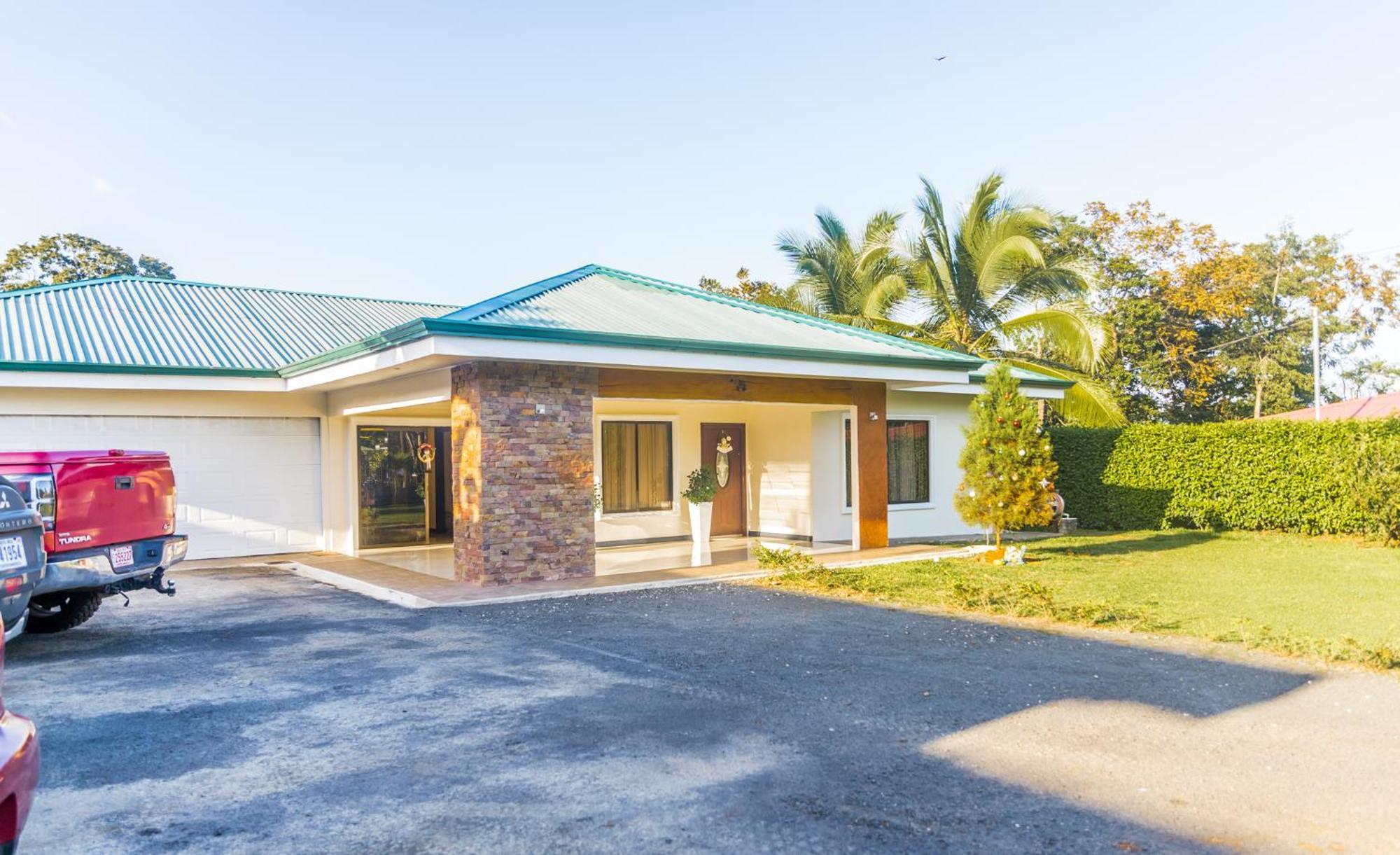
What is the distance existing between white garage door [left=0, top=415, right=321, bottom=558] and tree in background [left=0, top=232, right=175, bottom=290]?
21.4 m

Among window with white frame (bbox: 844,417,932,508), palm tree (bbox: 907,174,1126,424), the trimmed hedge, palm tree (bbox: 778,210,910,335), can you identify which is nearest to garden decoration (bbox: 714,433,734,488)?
window with white frame (bbox: 844,417,932,508)

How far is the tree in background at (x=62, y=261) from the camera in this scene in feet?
108

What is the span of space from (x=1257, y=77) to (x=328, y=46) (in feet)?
58.8

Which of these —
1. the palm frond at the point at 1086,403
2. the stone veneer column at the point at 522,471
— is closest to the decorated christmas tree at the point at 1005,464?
the stone veneer column at the point at 522,471

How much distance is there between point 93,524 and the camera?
25.0 ft

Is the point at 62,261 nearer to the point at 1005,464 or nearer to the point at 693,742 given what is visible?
the point at 1005,464

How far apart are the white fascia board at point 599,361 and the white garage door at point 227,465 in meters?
1.63

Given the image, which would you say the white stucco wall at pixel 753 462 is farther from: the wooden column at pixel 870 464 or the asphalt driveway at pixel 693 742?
the asphalt driveway at pixel 693 742

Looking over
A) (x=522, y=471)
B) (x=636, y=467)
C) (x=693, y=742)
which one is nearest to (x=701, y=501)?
(x=522, y=471)

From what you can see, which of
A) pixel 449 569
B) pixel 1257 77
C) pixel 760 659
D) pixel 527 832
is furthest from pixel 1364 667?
pixel 1257 77

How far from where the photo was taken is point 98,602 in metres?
8.69

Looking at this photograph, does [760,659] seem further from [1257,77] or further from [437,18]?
[1257,77]

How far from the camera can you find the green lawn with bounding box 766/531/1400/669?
8141mm

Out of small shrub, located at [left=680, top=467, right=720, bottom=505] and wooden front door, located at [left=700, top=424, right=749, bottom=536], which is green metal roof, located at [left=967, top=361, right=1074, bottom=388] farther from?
small shrub, located at [left=680, top=467, right=720, bottom=505]
